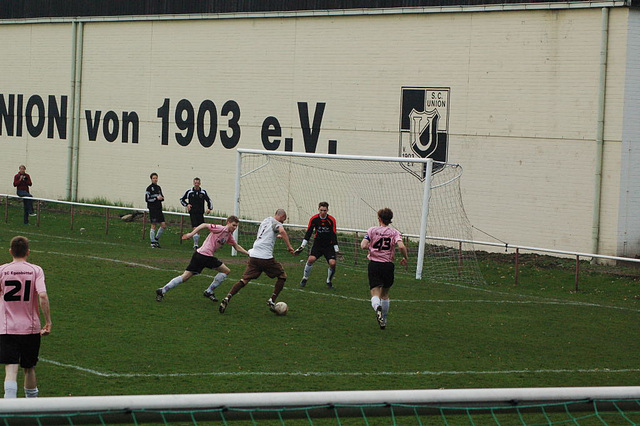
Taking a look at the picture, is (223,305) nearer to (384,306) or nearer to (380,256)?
(384,306)

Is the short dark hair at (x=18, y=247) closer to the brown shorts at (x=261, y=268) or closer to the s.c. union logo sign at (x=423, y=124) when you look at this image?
the brown shorts at (x=261, y=268)

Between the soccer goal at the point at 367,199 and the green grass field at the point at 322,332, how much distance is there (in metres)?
1.22

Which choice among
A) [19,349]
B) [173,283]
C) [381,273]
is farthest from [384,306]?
[19,349]

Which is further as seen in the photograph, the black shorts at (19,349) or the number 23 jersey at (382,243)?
the number 23 jersey at (382,243)

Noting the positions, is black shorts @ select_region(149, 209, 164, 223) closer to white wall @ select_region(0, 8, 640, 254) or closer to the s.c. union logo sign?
white wall @ select_region(0, 8, 640, 254)

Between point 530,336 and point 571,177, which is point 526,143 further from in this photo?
point 530,336

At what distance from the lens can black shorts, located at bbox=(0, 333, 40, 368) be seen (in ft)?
30.2

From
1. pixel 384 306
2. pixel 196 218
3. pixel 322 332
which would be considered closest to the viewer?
pixel 322 332

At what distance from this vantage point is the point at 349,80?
29281mm

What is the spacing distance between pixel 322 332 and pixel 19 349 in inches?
249

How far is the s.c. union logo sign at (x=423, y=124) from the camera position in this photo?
27.3 metres

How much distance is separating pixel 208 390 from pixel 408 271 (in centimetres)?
1290

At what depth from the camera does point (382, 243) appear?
14.9m

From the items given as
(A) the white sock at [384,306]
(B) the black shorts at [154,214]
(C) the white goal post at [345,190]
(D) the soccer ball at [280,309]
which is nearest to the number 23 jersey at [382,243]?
(A) the white sock at [384,306]
